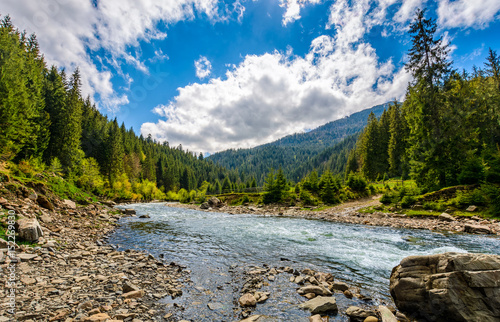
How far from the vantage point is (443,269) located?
525cm

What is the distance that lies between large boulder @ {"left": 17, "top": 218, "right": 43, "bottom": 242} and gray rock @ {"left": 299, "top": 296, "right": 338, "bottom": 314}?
1187 centimetres

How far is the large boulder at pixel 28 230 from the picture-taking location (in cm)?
859

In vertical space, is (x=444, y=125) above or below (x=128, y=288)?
above

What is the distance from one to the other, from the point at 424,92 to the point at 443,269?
1174 inches

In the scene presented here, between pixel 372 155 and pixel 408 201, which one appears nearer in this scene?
pixel 408 201

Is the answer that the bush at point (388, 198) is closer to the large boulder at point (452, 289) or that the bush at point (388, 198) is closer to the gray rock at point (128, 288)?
the large boulder at point (452, 289)

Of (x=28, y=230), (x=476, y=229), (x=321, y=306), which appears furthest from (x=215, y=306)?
(x=476, y=229)

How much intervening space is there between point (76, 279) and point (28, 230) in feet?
15.6

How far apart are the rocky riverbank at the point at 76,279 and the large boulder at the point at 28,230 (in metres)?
0.03

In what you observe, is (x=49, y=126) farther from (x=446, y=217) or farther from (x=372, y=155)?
(x=372, y=155)

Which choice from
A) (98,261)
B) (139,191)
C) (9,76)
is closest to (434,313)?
(98,261)

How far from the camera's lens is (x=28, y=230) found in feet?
28.6

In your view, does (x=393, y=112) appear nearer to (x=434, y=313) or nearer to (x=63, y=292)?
(x=434, y=313)

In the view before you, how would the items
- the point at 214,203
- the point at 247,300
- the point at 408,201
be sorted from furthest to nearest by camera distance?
the point at 214,203, the point at 408,201, the point at 247,300
